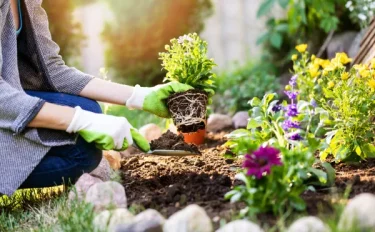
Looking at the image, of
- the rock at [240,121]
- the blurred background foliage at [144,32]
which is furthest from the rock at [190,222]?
the blurred background foliage at [144,32]

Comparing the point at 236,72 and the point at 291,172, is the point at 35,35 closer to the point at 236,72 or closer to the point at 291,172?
the point at 291,172

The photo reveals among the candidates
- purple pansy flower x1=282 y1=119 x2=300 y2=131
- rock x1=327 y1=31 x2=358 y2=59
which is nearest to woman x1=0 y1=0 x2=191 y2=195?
purple pansy flower x1=282 y1=119 x2=300 y2=131

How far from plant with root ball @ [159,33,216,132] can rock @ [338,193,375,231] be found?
4.39ft

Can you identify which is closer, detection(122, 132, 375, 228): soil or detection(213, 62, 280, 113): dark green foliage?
detection(122, 132, 375, 228): soil

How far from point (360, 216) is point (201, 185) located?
75cm

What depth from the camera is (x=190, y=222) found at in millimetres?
1928

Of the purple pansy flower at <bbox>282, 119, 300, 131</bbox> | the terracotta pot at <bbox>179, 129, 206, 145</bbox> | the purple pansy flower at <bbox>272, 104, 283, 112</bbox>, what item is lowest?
the purple pansy flower at <bbox>282, 119, 300, 131</bbox>

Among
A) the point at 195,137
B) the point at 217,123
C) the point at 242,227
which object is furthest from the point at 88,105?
the point at 217,123

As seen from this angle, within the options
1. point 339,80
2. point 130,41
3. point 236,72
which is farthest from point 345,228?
point 130,41

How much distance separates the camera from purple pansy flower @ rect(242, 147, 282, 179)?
2.00 meters

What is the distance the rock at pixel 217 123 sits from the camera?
4.42 m

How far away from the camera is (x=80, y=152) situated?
270 cm

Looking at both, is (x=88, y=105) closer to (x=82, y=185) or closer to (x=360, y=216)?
(x=82, y=185)

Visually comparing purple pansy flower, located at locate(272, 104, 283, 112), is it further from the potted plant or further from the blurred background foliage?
the blurred background foliage
